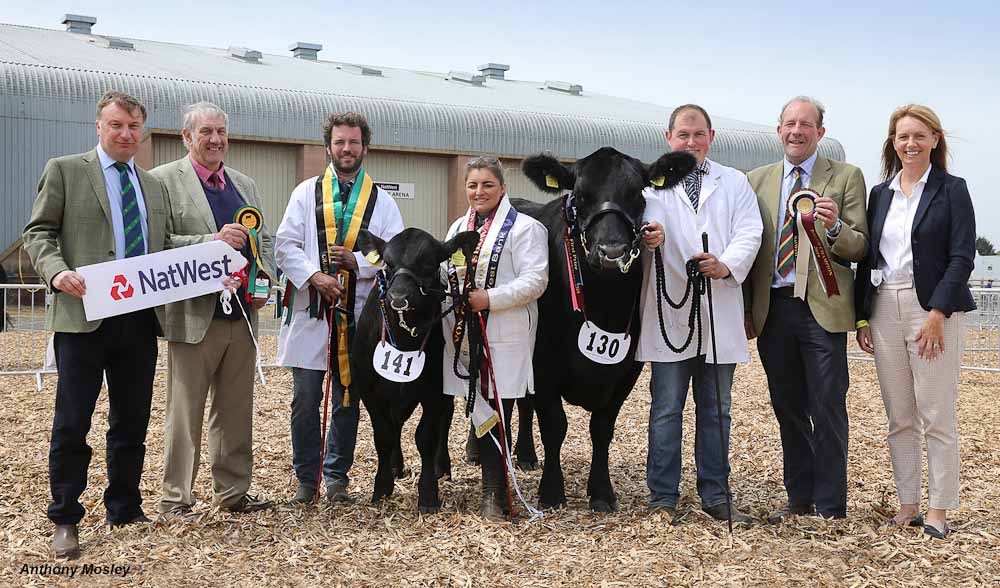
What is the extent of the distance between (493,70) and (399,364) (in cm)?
2971

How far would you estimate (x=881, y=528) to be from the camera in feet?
15.6

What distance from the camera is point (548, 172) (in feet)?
16.9

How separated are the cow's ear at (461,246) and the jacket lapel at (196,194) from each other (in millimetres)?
1275

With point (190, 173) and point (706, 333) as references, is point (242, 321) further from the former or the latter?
point (706, 333)

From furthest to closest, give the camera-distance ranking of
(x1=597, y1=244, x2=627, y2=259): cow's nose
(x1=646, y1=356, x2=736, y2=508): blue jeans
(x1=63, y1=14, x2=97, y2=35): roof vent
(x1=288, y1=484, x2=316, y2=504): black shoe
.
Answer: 1. (x1=63, y1=14, x2=97, y2=35): roof vent
2. (x1=288, y1=484, x2=316, y2=504): black shoe
3. (x1=646, y1=356, x2=736, y2=508): blue jeans
4. (x1=597, y1=244, x2=627, y2=259): cow's nose

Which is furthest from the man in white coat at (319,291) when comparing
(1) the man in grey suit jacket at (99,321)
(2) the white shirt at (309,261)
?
(1) the man in grey suit jacket at (99,321)

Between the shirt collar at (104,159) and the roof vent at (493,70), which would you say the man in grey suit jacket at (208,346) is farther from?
the roof vent at (493,70)

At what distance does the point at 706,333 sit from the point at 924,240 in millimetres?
1148

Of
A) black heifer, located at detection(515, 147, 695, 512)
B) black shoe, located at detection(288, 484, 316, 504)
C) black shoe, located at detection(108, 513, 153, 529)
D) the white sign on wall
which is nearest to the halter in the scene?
black heifer, located at detection(515, 147, 695, 512)

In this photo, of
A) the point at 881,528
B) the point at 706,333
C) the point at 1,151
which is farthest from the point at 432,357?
the point at 1,151

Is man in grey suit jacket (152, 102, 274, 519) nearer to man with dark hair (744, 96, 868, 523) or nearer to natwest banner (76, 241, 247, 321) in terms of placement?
natwest banner (76, 241, 247, 321)

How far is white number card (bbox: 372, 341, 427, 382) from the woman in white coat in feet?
0.67

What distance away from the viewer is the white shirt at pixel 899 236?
4664 millimetres

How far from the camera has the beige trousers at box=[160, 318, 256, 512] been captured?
4875mm
